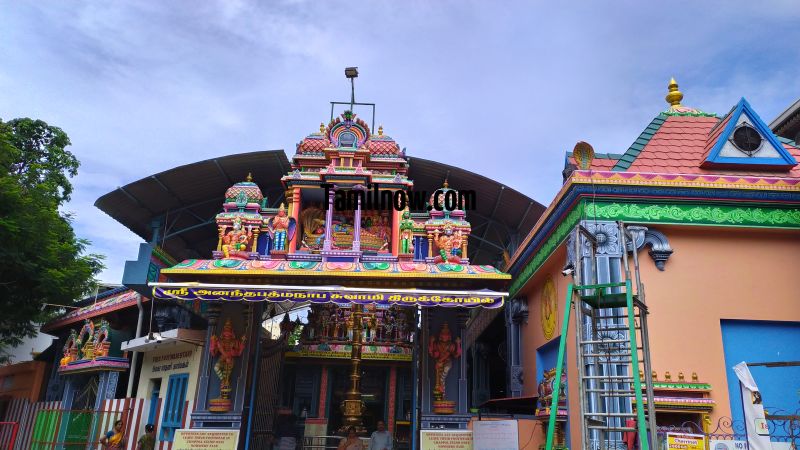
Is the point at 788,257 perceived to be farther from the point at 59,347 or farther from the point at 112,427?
the point at 59,347

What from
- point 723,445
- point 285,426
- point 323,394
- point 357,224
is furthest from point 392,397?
point 723,445

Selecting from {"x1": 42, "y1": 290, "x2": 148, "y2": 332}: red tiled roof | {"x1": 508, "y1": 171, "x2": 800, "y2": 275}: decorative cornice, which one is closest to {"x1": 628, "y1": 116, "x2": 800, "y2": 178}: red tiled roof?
{"x1": 508, "y1": 171, "x2": 800, "y2": 275}: decorative cornice

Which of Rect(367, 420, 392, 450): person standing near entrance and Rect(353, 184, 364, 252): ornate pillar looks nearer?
Rect(367, 420, 392, 450): person standing near entrance

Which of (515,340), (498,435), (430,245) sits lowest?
(498,435)

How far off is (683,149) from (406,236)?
620cm

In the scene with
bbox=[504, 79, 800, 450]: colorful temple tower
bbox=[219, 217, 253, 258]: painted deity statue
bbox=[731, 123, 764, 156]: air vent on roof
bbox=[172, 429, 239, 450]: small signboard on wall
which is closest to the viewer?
bbox=[504, 79, 800, 450]: colorful temple tower

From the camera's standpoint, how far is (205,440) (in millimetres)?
11609

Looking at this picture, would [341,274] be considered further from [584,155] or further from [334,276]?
[584,155]

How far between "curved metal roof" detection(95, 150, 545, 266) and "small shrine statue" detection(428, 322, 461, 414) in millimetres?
4866

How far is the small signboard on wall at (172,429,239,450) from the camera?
452 inches

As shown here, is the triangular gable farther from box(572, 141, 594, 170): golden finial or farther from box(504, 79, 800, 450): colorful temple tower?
box(572, 141, 594, 170): golden finial

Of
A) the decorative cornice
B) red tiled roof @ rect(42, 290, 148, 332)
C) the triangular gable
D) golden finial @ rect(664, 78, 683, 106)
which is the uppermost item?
golden finial @ rect(664, 78, 683, 106)

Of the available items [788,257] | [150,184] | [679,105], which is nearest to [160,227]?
[150,184]

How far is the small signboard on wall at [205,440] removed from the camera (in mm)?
11492
